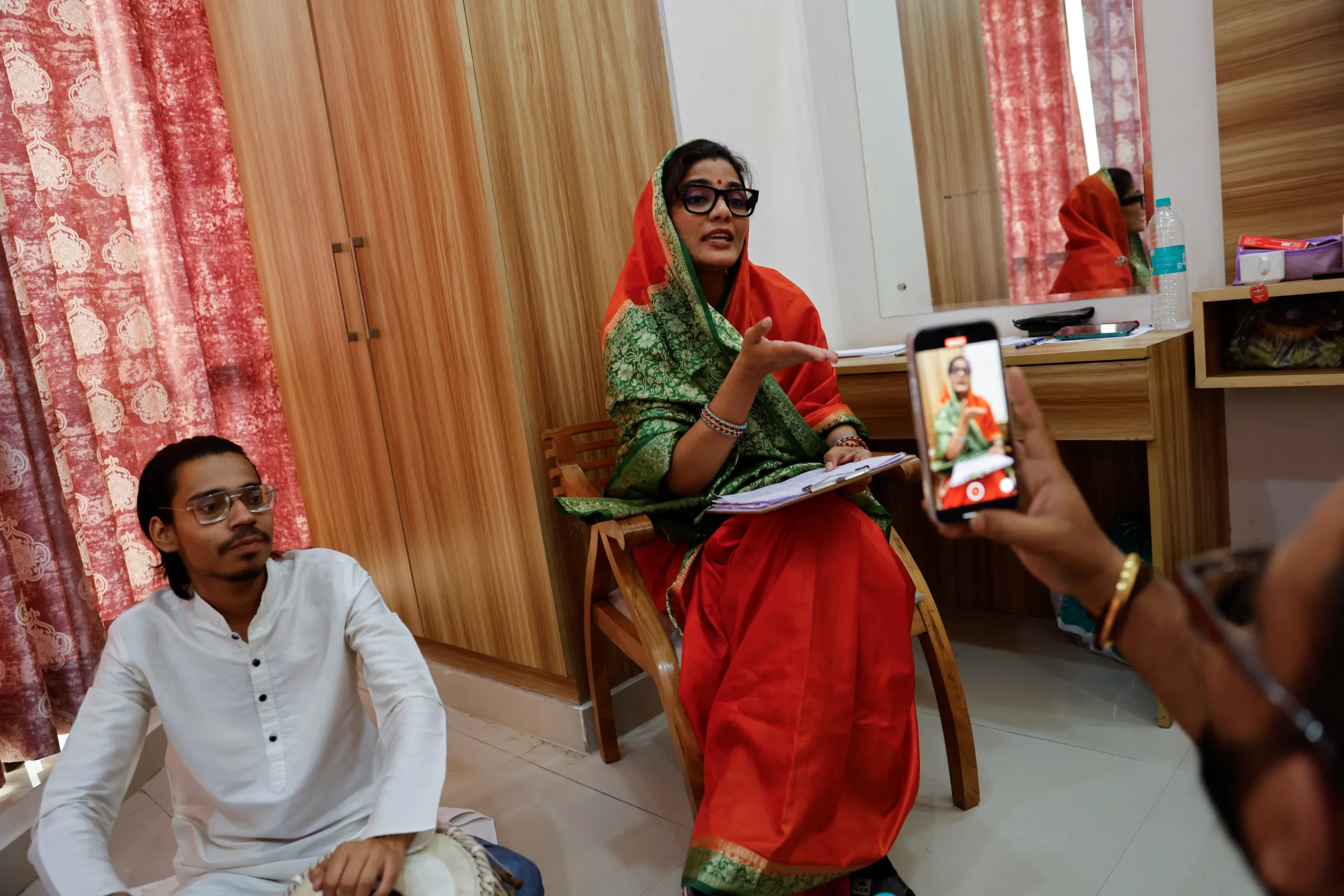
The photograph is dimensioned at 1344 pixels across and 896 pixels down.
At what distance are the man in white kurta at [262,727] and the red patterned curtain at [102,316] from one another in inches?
35.1

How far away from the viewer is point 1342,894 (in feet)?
1.21

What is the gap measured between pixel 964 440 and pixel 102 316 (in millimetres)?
2394

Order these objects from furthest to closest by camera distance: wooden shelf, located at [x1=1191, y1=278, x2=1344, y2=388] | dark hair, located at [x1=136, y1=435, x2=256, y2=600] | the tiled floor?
1. wooden shelf, located at [x1=1191, y1=278, x2=1344, y2=388]
2. the tiled floor
3. dark hair, located at [x1=136, y1=435, x2=256, y2=600]

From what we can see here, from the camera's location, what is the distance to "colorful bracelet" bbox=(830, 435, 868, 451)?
1.78 m

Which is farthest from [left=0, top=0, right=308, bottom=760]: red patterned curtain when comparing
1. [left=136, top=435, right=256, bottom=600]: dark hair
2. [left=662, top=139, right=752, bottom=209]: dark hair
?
[left=662, top=139, right=752, bottom=209]: dark hair

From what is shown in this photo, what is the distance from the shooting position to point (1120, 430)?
68.5 inches

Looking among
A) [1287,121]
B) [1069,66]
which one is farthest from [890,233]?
[1287,121]

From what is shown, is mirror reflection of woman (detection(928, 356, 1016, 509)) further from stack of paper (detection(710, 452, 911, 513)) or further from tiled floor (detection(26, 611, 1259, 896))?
tiled floor (detection(26, 611, 1259, 896))

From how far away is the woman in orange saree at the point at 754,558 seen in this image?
1.29 meters

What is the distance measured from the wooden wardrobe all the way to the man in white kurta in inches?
28.1

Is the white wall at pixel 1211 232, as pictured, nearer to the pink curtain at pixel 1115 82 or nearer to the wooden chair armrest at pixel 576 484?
the pink curtain at pixel 1115 82

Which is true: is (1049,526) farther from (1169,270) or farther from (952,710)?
(1169,270)

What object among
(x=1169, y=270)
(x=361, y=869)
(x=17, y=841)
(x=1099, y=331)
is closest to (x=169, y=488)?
(x=361, y=869)

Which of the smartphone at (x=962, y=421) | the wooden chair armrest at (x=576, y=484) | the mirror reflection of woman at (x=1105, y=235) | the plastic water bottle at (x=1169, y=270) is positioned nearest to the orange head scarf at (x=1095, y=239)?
the mirror reflection of woman at (x=1105, y=235)
